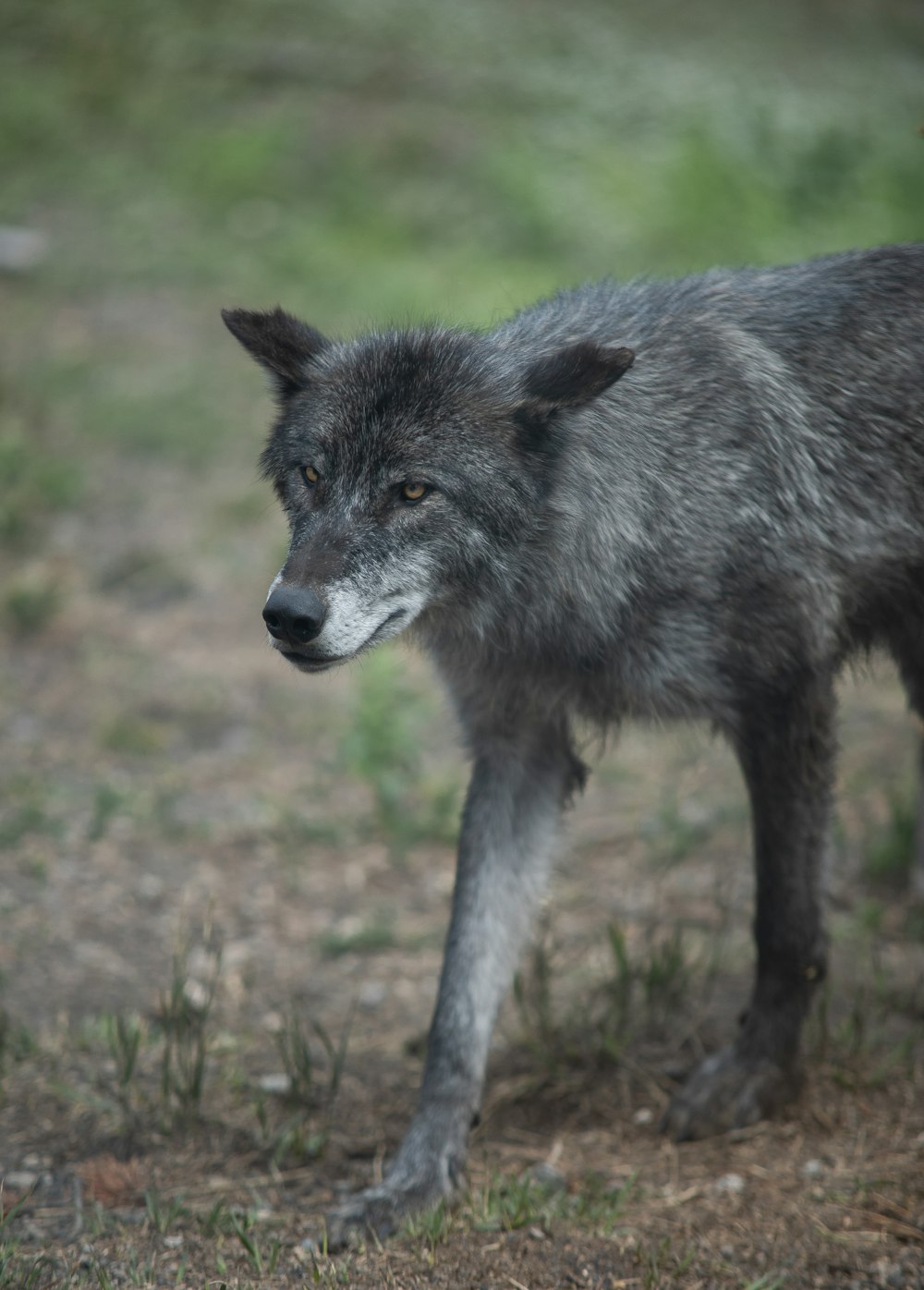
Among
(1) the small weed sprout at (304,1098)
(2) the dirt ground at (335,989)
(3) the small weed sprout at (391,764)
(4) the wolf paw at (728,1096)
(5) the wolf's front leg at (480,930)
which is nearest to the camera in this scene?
(2) the dirt ground at (335,989)

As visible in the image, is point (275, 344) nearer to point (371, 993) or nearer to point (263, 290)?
point (371, 993)

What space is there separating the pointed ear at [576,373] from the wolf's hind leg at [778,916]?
3.52 ft

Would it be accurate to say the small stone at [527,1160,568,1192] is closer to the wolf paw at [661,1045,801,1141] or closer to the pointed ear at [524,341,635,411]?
the wolf paw at [661,1045,801,1141]

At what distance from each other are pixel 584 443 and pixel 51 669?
411 cm

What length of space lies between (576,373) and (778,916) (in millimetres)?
1795

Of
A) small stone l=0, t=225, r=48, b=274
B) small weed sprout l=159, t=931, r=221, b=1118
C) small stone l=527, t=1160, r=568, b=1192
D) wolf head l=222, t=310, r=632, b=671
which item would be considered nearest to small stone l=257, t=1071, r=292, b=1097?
small weed sprout l=159, t=931, r=221, b=1118

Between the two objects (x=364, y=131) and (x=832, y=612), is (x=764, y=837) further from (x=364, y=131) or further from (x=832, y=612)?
(x=364, y=131)

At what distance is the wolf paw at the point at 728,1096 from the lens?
13.1 feet

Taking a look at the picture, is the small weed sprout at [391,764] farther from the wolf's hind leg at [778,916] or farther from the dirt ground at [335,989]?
the wolf's hind leg at [778,916]

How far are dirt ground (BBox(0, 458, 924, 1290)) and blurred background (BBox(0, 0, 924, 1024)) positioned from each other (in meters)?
0.03

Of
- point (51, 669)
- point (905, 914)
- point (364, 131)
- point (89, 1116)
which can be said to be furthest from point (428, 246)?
point (89, 1116)

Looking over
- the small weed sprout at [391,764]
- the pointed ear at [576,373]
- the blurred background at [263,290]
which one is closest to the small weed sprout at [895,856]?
the blurred background at [263,290]

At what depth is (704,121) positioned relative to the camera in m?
11.6

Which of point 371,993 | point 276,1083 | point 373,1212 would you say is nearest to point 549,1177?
point 373,1212
